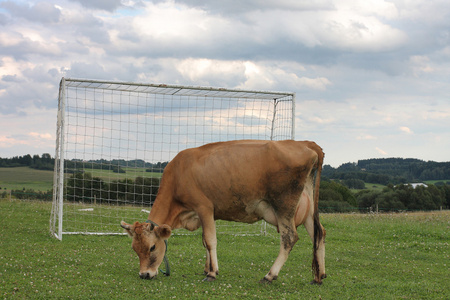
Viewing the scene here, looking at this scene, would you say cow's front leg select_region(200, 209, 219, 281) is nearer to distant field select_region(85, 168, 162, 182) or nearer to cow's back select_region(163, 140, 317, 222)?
cow's back select_region(163, 140, 317, 222)

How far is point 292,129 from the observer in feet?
47.3

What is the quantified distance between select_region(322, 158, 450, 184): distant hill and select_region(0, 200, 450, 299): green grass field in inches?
2843

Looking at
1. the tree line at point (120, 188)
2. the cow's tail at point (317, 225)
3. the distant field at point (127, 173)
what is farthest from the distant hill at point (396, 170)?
the cow's tail at point (317, 225)

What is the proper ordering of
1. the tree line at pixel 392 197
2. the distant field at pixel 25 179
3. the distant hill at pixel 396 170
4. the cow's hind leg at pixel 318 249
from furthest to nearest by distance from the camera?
the distant hill at pixel 396 170
the tree line at pixel 392 197
the distant field at pixel 25 179
the cow's hind leg at pixel 318 249

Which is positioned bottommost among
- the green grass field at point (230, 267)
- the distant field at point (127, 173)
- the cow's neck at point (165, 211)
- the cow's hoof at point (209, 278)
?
the green grass field at point (230, 267)

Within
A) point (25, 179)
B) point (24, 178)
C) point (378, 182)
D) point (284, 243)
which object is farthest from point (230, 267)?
point (378, 182)

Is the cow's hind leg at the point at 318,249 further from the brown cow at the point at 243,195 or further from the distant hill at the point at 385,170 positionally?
the distant hill at the point at 385,170

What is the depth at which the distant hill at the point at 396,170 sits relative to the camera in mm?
87312

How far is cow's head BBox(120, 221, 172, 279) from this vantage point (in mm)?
7551

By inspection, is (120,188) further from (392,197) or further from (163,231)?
(392,197)

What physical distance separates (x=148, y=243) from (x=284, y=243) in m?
2.34

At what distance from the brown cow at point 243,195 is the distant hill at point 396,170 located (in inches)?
3044

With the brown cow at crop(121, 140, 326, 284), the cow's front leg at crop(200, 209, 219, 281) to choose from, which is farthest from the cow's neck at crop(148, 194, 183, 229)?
the cow's front leg at crop(200, 209, 219, 281)

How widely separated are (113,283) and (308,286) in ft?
11.0
